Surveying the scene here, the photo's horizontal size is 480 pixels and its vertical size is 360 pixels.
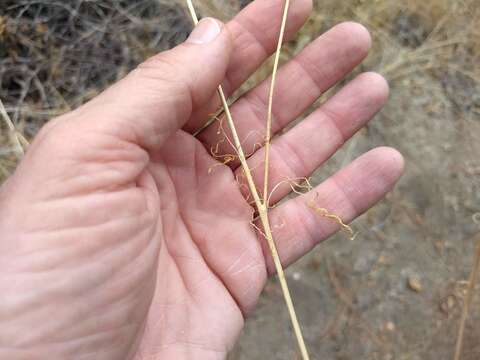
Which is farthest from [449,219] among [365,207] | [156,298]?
[156,298]

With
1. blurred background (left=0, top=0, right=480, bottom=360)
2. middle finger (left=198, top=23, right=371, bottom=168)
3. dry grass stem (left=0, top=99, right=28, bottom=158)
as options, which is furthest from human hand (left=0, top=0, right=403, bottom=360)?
blurred background (left=0, top=0, right=480, bottom=360)

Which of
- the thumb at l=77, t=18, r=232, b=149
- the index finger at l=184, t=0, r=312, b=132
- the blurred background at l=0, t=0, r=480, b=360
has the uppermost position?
the thumb at l=77, t=18, r=232, b=149

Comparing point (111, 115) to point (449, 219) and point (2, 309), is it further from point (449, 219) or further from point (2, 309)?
point (449, 219)

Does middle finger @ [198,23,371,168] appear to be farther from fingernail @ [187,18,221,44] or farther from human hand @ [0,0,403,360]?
fingernail @ [187,18,221,44]

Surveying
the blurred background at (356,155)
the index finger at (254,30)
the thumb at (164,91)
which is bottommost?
the blurred background at (356,155)

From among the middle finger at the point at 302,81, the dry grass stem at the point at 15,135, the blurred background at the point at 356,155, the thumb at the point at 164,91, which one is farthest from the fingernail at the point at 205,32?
the blurred background at the point at 356,155

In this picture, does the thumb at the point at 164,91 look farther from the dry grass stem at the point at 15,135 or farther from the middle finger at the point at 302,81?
the dry grass stem at the point at 15,135
